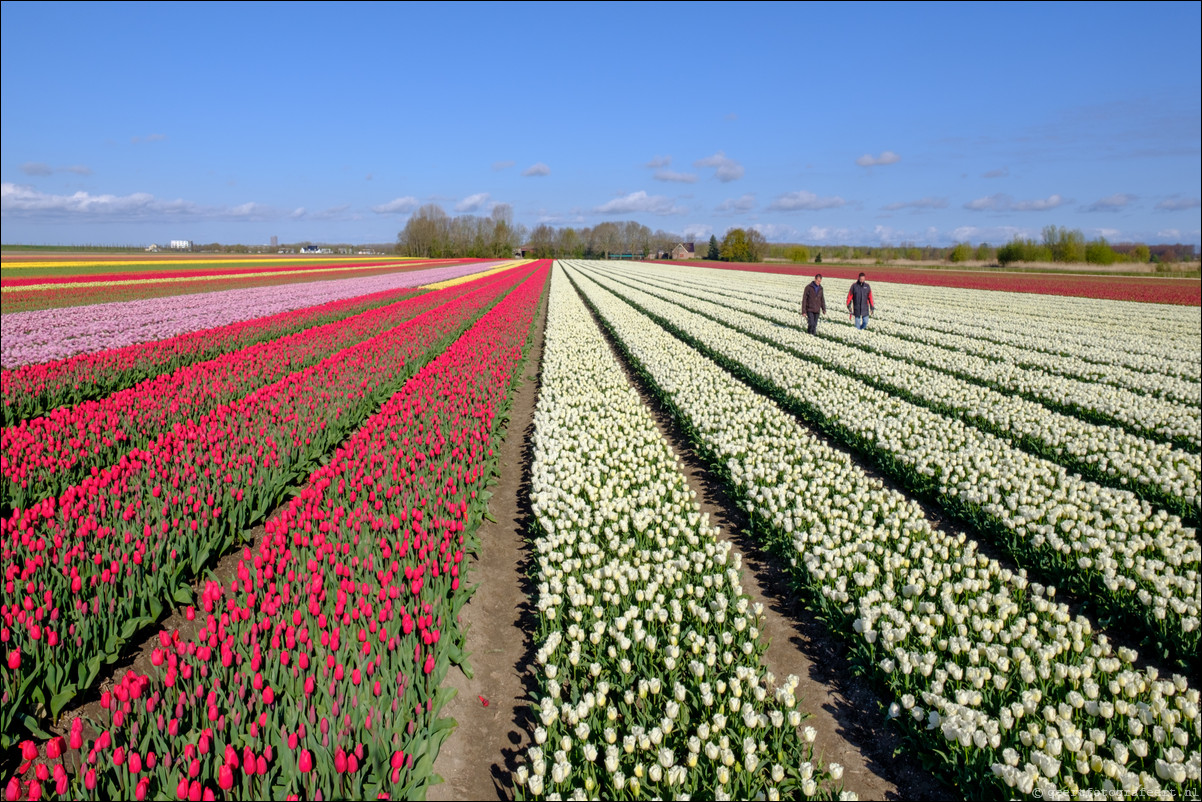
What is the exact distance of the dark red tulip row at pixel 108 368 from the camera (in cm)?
1040

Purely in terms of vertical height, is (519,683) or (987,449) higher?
(987,449)

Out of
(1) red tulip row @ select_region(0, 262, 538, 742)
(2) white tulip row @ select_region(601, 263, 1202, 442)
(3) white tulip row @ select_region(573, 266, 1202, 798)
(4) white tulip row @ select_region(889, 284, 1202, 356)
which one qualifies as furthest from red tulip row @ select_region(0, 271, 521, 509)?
(4) white tulip row @ select_region(889, 284, 1202, 356)

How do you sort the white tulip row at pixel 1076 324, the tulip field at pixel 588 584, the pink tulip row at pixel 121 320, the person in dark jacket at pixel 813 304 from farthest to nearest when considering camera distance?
the person in dark jacket at pixel 813 304 → the white tulip row at pixel 1076 324 → the pink tulip row at pixel 121 320 → the tulip field at pixel 588 584

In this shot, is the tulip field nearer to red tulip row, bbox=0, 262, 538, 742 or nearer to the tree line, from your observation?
red tulip row, bbox=0, 262, 538, 742

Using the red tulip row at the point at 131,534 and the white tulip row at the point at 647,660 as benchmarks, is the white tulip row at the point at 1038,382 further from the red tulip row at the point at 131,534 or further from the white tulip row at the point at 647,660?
the red tulip row at the point at 131,534

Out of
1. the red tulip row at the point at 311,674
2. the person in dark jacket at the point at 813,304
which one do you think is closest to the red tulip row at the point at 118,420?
the red tulip row at the point at 311,674

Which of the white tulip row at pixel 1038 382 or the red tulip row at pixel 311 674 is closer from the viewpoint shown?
the red tulip row at pixel 311 674

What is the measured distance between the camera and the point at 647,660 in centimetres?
448

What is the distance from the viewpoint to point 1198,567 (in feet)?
19.5

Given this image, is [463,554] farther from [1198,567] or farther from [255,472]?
[1198,567]

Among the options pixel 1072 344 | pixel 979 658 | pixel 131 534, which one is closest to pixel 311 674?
pixel 131 534

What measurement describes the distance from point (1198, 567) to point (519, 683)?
611 cm

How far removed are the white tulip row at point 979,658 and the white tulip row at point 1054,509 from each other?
56 centimetres

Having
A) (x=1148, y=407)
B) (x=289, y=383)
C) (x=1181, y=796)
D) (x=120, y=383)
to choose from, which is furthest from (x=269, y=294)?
(x=1181, y=796)
